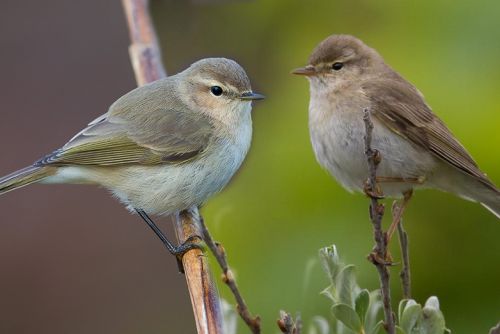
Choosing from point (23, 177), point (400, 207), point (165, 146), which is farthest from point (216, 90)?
point (400, 207)

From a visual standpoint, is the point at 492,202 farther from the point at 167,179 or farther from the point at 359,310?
the point at 359,310

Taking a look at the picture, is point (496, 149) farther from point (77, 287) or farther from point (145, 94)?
point (77, 287)

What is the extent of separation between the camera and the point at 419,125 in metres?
3.27

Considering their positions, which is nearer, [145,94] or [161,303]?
[145,94]

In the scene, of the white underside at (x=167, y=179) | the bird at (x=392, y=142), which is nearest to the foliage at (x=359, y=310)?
the bird at (x=392, y=142)

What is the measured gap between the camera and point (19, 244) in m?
5.71

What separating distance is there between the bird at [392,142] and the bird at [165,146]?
35 centimetres

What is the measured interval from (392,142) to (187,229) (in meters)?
0.90

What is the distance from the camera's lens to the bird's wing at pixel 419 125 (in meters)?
3.20

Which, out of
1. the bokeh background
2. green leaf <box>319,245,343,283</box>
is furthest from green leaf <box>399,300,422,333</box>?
the bokeh background

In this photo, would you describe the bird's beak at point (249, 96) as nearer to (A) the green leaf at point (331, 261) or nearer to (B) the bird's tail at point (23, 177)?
(B) the bird's tail at point (23, 177)

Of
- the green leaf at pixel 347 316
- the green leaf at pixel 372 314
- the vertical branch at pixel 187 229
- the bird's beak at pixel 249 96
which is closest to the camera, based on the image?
the green leaf at pixel 347 316

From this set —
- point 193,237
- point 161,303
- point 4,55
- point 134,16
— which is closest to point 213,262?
point 193,237

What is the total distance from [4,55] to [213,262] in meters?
3.73
